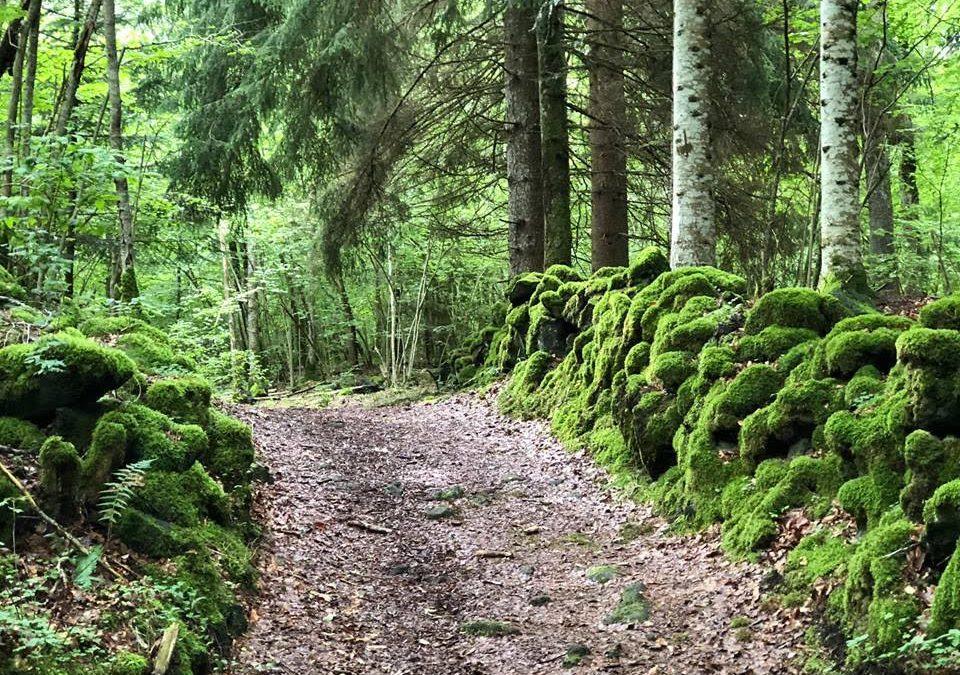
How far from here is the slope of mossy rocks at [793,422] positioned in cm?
389

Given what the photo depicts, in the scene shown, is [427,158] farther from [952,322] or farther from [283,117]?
[952,322]

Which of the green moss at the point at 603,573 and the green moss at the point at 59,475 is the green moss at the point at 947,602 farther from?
the green moss at the point at 59,475

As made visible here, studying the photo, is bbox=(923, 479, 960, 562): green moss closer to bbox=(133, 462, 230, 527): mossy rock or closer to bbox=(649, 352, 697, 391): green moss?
bbox=(649, 352, 697, 391): green moss

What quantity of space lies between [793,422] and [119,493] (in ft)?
15.0

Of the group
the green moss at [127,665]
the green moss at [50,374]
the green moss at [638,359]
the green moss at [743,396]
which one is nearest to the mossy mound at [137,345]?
the green moss at [50,374]

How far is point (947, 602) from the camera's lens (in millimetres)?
3414

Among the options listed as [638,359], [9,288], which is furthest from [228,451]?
[638,359]

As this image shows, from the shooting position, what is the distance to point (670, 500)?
21.1 ft

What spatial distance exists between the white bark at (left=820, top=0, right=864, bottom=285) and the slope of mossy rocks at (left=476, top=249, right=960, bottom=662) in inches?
19.0

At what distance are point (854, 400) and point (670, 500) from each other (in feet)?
6.38

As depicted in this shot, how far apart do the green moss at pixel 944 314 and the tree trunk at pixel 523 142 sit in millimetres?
9640

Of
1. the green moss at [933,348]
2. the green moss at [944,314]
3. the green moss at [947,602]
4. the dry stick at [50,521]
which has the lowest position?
the green moss at [947,602]

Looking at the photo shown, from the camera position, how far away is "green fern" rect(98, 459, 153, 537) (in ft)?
14.5

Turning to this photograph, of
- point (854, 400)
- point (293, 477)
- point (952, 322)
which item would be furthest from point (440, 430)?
point (952, 322)
